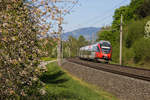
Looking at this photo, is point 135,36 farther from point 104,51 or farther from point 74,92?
point 74,92

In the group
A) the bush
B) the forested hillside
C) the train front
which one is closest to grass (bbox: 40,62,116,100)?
the bush

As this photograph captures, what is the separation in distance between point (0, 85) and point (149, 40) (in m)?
34.1

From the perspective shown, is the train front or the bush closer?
the bush

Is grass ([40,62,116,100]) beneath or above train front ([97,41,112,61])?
beneath

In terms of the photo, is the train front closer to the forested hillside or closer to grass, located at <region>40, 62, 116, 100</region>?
the forested hillside

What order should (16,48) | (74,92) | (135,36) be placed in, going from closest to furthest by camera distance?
(16,48), (74,92), (135,36)

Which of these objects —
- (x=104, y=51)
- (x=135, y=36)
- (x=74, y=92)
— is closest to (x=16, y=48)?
(x=74, y=92)

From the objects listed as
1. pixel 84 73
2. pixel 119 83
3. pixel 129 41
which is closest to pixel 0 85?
pixel 119 83

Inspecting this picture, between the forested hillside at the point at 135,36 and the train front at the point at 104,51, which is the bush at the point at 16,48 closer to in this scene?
the forested hillside at the point at 135,36

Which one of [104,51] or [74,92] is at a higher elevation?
[104,51]

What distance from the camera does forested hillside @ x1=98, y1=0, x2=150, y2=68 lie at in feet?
123

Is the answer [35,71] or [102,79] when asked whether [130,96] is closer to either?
[102,79]

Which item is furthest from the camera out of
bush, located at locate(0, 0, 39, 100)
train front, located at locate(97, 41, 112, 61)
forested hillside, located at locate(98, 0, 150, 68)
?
forested hillside, located at locate(98, 0, 150, 68)

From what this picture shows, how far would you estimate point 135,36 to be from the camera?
4912cm
